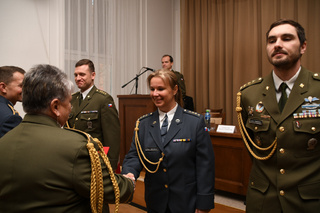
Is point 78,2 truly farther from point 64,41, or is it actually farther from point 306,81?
point 306,81

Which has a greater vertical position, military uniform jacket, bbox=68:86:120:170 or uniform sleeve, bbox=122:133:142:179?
military uniform jacket, bbox=68:86:120:170

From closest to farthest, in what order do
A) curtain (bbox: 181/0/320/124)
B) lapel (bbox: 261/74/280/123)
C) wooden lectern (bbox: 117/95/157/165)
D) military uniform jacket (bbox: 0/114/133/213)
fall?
military uniform jacket (bbox: 0/114/133/213), lapel (bbox: 261/74/280/123), wooden lectern (bbox: 117/95/157/165), curtain (bbox: 181/0/320/124)

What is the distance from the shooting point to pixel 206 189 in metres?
1.56

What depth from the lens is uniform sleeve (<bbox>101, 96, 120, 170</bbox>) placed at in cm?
245

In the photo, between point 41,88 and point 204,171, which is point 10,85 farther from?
point 204,171

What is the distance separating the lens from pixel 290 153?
1.37 meters

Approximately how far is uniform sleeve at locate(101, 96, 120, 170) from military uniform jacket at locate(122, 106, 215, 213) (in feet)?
2.64

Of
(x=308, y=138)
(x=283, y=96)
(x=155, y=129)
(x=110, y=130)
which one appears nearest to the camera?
(x=308, y=138)

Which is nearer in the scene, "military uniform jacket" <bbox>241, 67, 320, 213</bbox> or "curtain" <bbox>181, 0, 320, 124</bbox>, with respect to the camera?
"military uniform jacket" <bbox>241, 67, 320, 213</bbox>

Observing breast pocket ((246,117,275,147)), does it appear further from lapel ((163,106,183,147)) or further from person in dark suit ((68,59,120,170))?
person in dark suit ((68,59,120,170))

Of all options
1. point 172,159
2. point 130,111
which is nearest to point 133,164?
point 172,159

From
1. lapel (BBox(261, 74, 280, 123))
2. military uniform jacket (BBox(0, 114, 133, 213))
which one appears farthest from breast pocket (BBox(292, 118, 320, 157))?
military uniform jacket (BBox(0, 114, 133, 213))

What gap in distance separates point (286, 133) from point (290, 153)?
0.36 ft

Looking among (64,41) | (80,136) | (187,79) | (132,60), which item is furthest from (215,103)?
(80,136)
